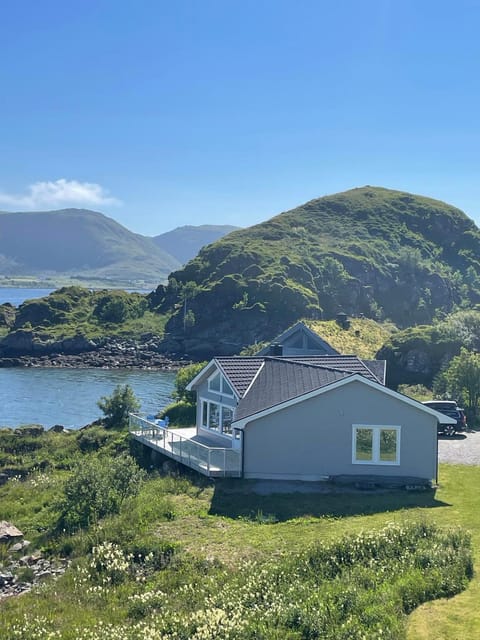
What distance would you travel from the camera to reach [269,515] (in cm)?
1992

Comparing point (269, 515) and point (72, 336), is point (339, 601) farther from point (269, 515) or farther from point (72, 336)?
point (72, 336)

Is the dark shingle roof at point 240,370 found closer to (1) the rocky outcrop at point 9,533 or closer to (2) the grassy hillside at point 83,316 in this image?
(1) the rocky outcrop at point 9,533

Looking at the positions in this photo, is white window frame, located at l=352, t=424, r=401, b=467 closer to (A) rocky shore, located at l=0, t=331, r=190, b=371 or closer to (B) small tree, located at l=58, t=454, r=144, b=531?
(B) small tree, located at l=58, t=454, r=144, b=531

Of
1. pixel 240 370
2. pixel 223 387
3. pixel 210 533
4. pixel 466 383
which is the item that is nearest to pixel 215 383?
pixel 223 387

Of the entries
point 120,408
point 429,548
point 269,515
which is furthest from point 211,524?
point 120,408

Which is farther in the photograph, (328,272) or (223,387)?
(328,272)

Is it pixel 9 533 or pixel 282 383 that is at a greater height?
pixel 282 383

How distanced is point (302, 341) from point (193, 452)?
15987 millimetres

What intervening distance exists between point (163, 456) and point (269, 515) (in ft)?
31.0

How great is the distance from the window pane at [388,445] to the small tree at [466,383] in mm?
14362

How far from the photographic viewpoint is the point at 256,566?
15.5 meters

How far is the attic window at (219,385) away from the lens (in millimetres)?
27391

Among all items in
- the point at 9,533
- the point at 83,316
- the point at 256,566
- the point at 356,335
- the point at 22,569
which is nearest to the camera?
the point at 256,566

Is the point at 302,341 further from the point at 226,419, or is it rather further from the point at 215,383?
the point at 226,419
